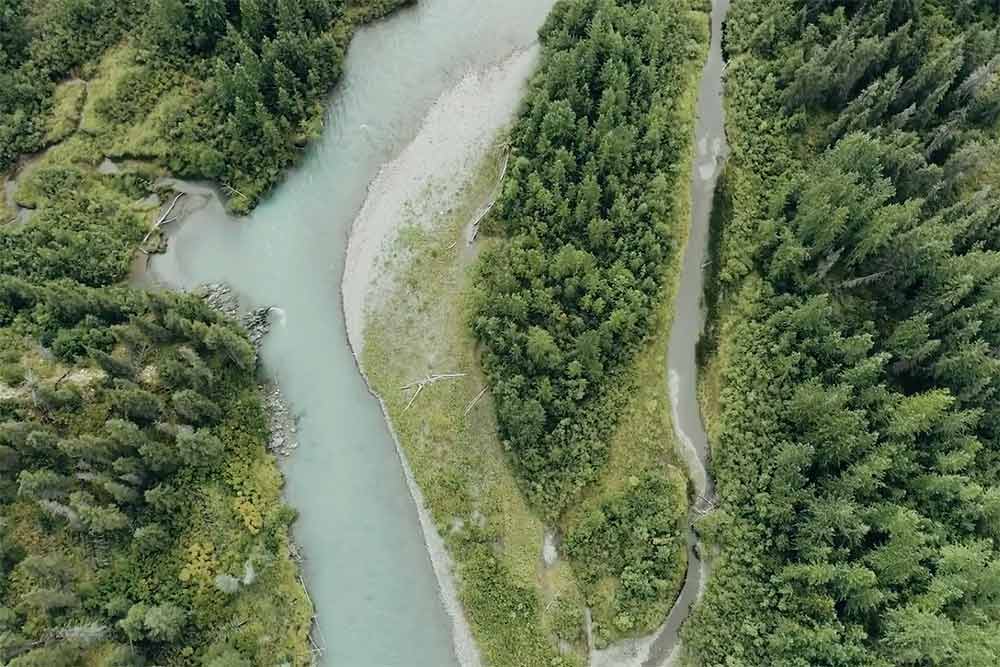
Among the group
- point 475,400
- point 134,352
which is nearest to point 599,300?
point 475,400

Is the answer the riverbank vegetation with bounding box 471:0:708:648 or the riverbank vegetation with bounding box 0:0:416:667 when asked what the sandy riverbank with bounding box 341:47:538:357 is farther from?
the riverbank vegetation with bounding box 0:0:416:667

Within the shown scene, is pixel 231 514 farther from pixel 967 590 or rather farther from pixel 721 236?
pixel 967 590

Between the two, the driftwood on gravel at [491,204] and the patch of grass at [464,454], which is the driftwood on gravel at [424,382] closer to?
the patch of grass at [464,454]

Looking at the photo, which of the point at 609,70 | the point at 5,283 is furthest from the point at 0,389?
the point at 609,70

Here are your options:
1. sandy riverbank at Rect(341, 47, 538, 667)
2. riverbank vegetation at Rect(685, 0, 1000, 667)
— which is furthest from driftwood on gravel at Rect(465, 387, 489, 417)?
riverbank vegetation at Rect(685, 0, 1000, 667)

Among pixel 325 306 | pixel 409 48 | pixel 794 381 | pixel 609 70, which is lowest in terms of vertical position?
pixel 794 381
